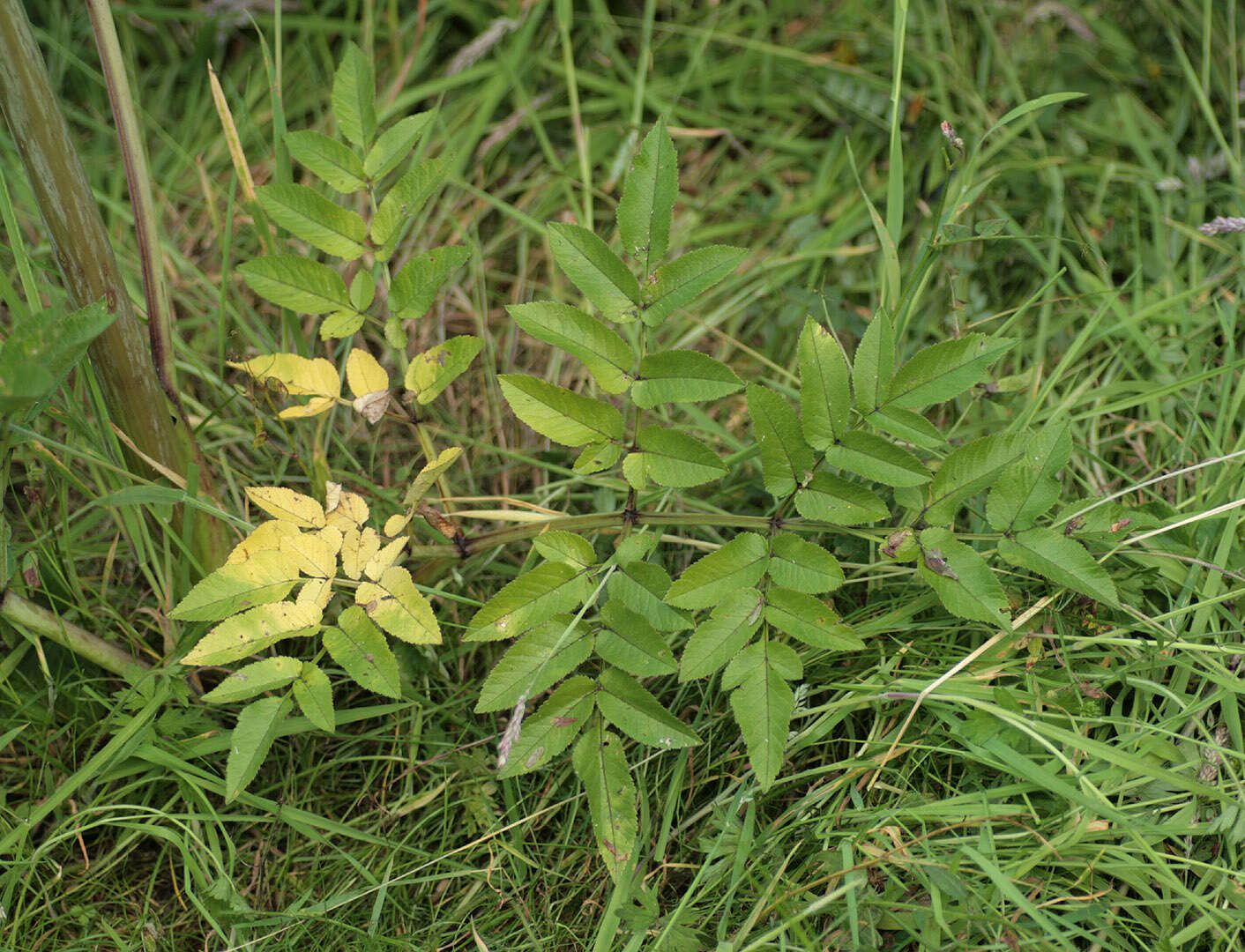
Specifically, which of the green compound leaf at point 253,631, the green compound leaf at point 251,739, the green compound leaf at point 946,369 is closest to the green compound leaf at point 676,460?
the green compound leaf at point 946,369

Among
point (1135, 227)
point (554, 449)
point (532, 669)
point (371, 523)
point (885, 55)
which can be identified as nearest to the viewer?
point (532, 669)

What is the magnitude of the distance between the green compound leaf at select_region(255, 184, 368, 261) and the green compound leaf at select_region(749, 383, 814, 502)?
0.68m

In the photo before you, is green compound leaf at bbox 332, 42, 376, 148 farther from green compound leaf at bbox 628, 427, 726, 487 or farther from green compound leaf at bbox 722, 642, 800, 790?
green compound leaf at bbox 722, 642, 800, 790

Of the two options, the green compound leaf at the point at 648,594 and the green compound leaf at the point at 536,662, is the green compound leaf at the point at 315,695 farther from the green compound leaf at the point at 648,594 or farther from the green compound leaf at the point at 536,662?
the green compound leaf at the point at 648,594

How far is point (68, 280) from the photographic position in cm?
137

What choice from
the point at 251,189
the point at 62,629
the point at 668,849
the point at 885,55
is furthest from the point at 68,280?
the point at 885,55

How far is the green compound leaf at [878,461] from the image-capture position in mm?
1288

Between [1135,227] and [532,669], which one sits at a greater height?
[1135,227]

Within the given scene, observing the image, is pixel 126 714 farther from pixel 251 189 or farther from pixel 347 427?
pixel 251 189

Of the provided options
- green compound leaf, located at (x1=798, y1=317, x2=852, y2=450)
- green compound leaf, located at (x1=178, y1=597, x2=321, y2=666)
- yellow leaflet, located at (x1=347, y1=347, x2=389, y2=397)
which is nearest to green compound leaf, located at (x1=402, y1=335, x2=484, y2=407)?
yellow leaflet, located at (x1=347, y1=347, x2=389, y2=397)

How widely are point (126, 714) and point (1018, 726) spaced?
1.45 m

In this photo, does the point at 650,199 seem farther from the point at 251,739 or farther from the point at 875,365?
the point at 251,739

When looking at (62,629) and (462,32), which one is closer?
(62,629)

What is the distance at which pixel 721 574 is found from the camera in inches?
51.1
